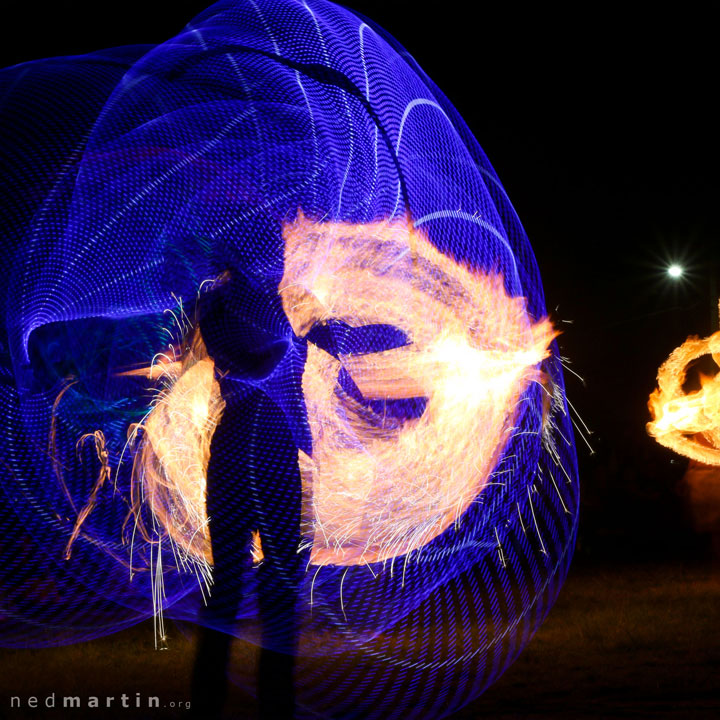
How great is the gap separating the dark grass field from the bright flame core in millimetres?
896

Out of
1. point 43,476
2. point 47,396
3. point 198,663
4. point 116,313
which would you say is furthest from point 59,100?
point 198,663

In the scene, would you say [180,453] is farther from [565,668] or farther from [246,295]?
[565,668]

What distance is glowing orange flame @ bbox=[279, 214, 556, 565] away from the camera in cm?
492

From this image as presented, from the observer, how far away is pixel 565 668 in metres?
4.88

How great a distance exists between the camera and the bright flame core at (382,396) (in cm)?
485

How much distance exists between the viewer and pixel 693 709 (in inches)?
158

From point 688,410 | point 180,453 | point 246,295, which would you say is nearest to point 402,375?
point 246,295

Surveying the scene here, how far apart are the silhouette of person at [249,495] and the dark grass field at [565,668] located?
0.41 meters

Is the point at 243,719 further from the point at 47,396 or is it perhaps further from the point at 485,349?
the point at 485,349

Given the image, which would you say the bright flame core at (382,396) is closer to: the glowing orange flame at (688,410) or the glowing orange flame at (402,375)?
the glowing orange flame at (402,375)

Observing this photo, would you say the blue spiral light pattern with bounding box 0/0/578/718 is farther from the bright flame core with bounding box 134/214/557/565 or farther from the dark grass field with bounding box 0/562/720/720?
the dark grass field with bounding box 0/562/720/720

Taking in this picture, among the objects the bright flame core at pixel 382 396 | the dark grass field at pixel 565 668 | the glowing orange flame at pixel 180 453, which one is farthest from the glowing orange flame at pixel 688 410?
the glowing orange flame at pixel 180 453

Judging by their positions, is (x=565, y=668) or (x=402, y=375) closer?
(x=565, y=668)

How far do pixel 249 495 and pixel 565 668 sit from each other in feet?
7.18
